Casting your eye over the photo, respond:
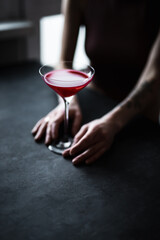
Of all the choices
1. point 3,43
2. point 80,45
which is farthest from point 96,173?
point 80,45

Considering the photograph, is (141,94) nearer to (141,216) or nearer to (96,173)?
(96,173)

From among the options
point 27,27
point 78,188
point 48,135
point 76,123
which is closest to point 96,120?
point 76,123

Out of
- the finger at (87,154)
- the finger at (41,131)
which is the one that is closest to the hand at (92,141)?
the finger at (87,154)

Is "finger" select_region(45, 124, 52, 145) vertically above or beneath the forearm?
beneath

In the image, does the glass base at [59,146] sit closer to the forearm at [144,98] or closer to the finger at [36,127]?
the finger at [36,127]

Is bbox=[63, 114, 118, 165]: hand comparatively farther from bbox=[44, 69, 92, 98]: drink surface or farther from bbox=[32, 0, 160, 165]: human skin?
bbox=[44, 69, 92, 98]: drink surface

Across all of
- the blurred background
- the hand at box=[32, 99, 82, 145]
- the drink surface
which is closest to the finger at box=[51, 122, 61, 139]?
the hand at box=[32, 99, 82, 145]

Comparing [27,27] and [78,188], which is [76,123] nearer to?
[78,188]

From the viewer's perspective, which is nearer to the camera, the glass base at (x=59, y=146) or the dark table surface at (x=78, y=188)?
the dark table surface at (x=78, y=188)
